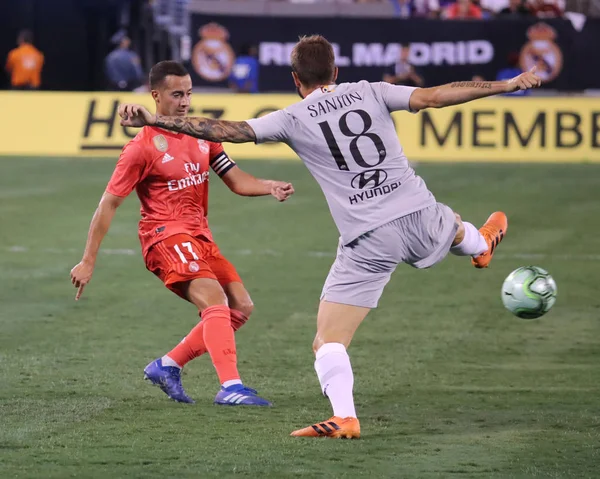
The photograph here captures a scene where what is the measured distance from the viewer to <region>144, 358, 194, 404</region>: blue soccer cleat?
7855mm

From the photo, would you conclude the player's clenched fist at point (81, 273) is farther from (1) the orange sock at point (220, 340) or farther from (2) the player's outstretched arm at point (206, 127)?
(2) the player's outstretched arm at point (206, 127)

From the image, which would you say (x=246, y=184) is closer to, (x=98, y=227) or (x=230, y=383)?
(x=98, y=227)

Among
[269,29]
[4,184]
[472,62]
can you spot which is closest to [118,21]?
[269,29]

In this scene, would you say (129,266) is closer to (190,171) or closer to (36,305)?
(36,305)

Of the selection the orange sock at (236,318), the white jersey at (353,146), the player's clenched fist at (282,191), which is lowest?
the orange sock at (236,318)

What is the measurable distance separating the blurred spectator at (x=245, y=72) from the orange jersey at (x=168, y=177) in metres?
19.3

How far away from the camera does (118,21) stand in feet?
109

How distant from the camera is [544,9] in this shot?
96.5ft

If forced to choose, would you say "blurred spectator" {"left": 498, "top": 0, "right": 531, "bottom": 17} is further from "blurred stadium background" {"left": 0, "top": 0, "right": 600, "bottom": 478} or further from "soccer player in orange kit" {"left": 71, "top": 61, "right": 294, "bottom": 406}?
"soccer player in orange kit" {"left": 71, "top": 61, "right": 294, "bottom": 406}

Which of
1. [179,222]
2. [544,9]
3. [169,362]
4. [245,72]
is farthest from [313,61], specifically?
[544,9]

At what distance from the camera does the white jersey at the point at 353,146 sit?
6.83 meters

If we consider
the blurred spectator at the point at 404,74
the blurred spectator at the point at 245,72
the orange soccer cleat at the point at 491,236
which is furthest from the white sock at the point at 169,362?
the blurred spectator at the point at 245,72

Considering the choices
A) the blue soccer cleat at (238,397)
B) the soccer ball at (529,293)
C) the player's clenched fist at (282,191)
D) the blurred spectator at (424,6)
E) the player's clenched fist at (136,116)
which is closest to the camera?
the player's clenched fist at (136,116)

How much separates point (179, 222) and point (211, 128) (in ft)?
4.02
